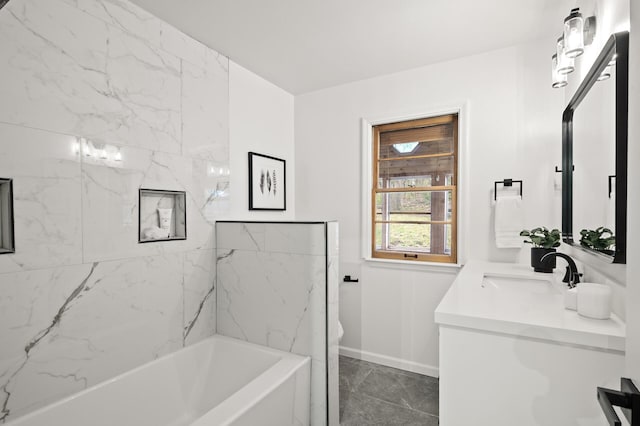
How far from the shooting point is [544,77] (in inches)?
88.7

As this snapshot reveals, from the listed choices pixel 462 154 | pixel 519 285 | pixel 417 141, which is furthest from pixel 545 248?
pixel 417 141

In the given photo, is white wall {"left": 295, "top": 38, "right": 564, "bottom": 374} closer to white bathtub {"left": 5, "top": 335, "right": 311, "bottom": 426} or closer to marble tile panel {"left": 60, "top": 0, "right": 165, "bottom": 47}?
white bathtub {"left": 5, "top": 335, "right": 311, "bottom": 426}

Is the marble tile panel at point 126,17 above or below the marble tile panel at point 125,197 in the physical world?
above

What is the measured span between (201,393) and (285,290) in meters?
0.84

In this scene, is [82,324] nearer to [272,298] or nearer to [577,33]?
[272,298]

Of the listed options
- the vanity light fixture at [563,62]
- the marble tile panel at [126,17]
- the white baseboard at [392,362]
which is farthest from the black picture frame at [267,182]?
the vanity light fixture at [563,62]

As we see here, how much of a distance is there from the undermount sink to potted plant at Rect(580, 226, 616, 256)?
321 mm

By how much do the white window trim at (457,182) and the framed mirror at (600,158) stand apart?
0.69 meters

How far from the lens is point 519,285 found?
1858 mm

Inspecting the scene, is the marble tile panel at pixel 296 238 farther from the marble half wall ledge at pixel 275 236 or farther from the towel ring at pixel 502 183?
the towel ring at pixel 502 183

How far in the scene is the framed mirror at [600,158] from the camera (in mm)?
1119

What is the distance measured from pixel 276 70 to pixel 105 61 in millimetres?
1341

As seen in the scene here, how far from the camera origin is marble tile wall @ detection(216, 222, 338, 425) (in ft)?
6.37

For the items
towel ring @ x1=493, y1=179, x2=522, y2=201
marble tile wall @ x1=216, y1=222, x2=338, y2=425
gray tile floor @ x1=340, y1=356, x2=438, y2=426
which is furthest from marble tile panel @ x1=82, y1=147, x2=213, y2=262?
towel ring @ x1=493, y1=179, x2=522, y2=201
